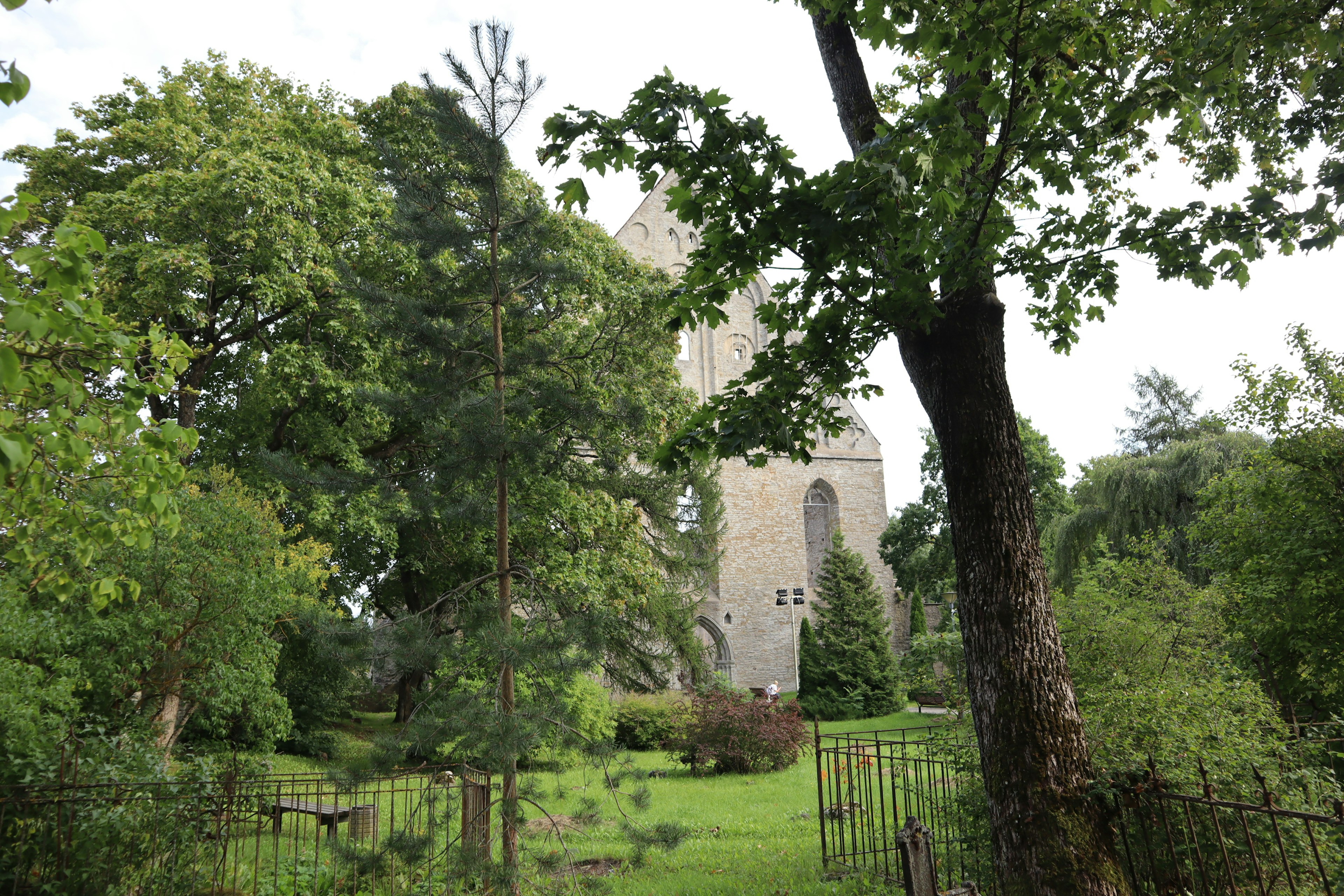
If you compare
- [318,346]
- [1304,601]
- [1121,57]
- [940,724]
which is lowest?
[940,724]

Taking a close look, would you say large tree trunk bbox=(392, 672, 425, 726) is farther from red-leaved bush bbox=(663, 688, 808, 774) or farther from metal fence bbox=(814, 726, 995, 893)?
metal fence bbox=(814, 726, 995, 893)

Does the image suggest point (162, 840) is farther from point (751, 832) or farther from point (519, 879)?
point (751, 832)

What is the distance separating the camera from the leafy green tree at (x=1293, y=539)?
912 cm

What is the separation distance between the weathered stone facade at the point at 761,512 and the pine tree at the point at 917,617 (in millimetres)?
468

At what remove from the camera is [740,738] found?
14609 mm

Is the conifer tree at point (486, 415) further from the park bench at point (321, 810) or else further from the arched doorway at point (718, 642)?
the arched doorway at point (718, 642)

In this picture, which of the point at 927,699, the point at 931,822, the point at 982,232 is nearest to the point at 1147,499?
the point at 927,699

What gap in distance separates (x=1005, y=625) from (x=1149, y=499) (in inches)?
704

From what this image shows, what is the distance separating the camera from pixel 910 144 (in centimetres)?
386

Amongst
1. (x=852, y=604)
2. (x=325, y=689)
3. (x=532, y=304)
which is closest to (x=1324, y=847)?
(x=532, y=304)

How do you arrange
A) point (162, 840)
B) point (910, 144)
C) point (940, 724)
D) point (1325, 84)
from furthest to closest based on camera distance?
point (940, 724), point (162, 840), point (1325, 84), point (910, 144)

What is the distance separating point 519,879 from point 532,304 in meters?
4.81

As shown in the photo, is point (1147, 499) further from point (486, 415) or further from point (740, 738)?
point (486, 415)

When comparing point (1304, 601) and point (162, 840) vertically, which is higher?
point (1304, 601)
